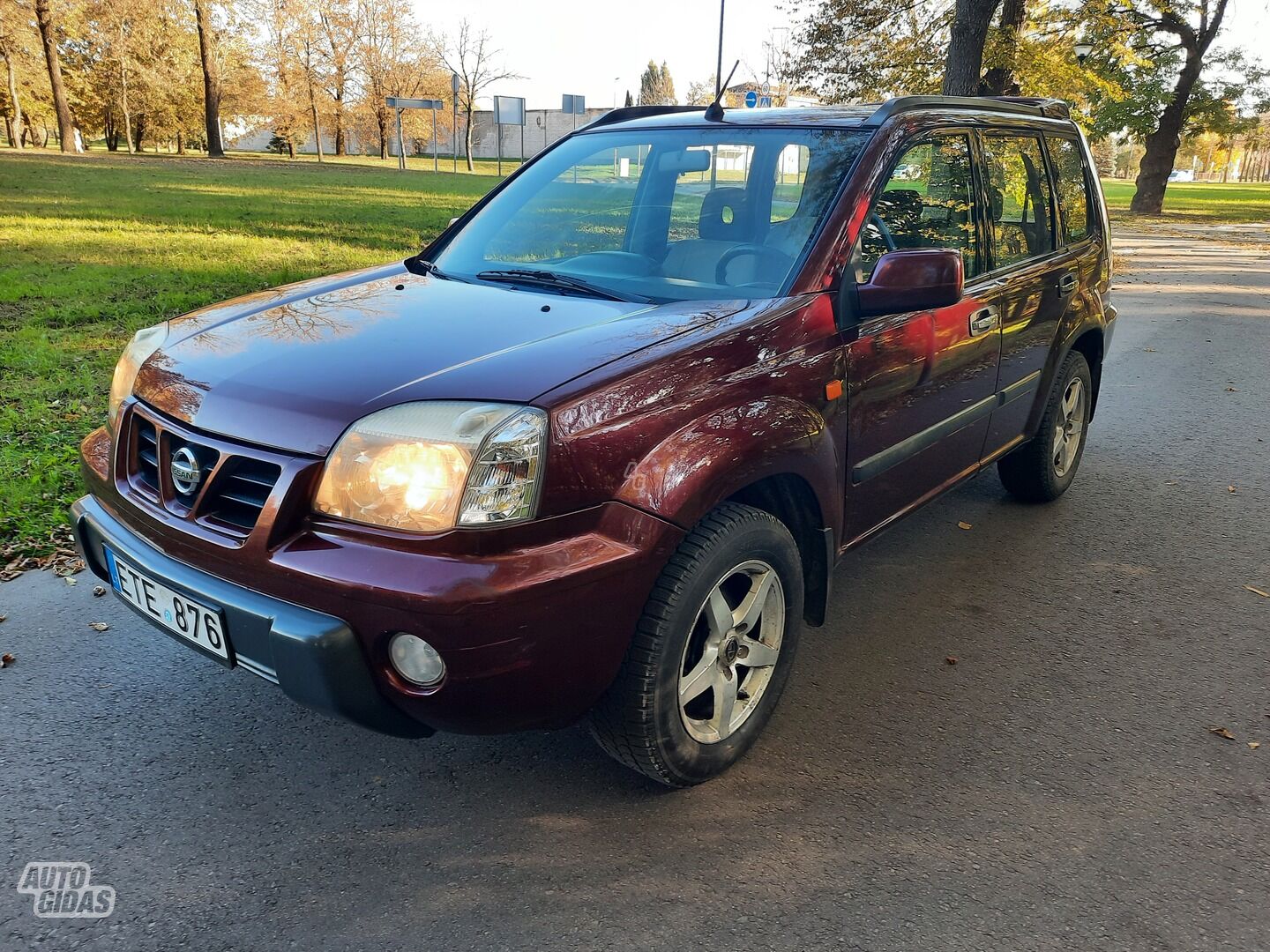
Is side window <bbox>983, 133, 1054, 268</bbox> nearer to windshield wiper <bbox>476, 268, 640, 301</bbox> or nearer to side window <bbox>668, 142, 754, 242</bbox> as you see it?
side window <bbox>668, 142, 754, 242</bbox>

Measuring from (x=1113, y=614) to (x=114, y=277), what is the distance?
9927 mm

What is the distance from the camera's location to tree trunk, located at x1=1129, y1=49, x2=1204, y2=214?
30094 mm

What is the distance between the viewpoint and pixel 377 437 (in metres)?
2.18

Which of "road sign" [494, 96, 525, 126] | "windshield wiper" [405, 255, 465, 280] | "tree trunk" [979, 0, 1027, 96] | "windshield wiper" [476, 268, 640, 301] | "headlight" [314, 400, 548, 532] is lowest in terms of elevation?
"headlight" [314, 400, 548, 532]

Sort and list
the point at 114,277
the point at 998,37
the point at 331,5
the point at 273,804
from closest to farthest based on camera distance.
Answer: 1. the point at 273,804
2. the point at 114,277
3. the point at 998,37
4. the point at 331,5

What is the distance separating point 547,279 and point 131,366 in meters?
1.27

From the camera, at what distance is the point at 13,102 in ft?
140

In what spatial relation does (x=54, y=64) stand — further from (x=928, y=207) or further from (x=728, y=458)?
(x=728, y=458)

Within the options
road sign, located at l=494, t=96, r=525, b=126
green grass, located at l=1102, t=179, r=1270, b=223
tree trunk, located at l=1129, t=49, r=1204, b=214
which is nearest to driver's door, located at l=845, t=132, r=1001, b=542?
road sign, located at l=494, t=96, r=525, b=126

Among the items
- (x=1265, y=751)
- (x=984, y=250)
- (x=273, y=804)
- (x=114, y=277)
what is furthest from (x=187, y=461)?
(x=114, y=277)

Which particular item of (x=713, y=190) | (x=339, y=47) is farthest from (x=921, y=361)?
(x=339, y=47)

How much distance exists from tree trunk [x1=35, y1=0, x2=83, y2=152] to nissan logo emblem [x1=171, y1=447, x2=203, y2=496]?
1687 inches

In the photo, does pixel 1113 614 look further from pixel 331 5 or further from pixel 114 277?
pixel 331 5

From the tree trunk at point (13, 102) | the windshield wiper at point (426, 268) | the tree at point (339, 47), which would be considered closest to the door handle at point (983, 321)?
the windshield wiper at point (426, 268)
